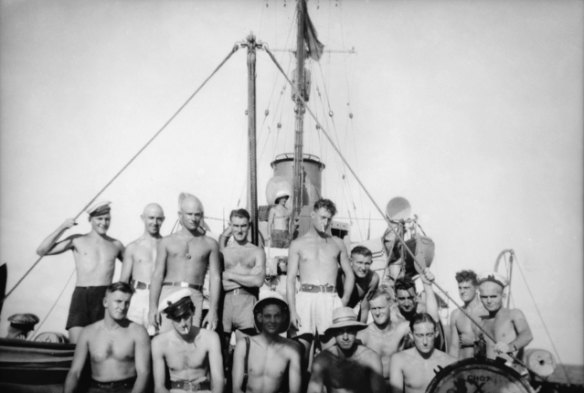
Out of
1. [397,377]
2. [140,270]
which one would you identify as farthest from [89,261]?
[397,377]

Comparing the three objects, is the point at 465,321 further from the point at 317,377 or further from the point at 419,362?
the point at 317,377

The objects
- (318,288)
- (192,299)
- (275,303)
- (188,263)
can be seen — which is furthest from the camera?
(318,288)

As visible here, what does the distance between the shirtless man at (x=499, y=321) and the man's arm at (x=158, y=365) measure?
11.7 ft

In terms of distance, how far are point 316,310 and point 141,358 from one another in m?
1.97

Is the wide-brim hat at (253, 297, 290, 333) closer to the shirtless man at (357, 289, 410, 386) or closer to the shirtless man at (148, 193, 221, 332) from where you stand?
the shirtless man at (148, 193, 221, 332)

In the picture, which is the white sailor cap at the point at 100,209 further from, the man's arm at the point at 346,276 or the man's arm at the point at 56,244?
the man's arm at the point at 346,276

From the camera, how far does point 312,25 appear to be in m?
16.4

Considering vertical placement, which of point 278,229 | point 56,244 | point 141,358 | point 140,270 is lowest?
point 141,358

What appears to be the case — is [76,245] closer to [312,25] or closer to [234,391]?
[234,391]

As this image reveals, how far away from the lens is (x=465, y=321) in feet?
19.6

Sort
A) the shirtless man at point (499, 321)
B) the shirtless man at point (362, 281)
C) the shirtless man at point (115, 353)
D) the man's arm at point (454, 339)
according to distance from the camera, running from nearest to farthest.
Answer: the shirtless man at point (115, 353) → the shirtless man at point (499, 321) → the man's arm at point (454, 339) → the shirtless man at point (362, 281)

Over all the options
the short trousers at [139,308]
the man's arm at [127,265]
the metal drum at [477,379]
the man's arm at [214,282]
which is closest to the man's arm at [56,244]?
the man's arm at [127,265]

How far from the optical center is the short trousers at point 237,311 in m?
5.40

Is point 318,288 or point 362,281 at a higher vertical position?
point 362,281
